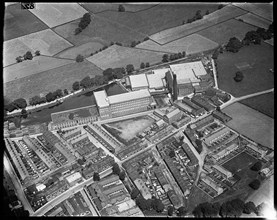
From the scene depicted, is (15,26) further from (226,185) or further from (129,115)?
(226,185)

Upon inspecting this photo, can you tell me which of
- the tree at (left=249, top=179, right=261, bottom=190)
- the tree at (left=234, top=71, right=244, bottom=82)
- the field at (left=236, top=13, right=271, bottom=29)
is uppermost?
the field at (left=236, top=13, right=271, bottom=29)

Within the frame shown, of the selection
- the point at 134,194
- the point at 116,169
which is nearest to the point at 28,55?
the point at 116,169

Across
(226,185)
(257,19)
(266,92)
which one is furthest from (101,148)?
(257,19)

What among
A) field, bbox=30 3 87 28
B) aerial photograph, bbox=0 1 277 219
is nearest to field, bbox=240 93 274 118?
aerial photograph, bbox=0 1 277 219

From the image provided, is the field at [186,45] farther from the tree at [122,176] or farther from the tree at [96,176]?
the tree at [96,176]

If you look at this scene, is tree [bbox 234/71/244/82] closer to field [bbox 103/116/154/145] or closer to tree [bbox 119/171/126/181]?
field [bbox 103/116/154/145]

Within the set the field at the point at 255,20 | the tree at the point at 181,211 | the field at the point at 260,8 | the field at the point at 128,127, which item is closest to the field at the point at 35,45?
the field at the point at 128,127
